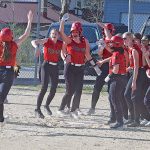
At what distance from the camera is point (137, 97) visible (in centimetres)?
1180

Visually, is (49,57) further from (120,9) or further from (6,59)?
(120,9)

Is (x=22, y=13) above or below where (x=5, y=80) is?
above

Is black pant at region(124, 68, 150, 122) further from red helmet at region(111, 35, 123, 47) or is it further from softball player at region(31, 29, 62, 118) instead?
softball player at region(31, 29, 62, 118)

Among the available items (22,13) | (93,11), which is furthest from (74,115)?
(93,11)

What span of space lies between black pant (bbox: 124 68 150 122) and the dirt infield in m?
0.43

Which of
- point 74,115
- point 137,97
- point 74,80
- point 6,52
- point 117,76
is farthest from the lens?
point 74,115

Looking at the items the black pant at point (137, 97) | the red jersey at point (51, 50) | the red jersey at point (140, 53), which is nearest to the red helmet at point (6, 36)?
the red jersey at point (51, 50)

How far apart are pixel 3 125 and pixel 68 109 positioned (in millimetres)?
2113

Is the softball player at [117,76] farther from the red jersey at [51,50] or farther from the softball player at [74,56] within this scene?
the red jersey at [51,50]

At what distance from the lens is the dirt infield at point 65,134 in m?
9.71

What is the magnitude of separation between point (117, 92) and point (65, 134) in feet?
4.59

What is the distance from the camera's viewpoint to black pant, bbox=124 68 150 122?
11789mm

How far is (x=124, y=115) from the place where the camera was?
12.4 m

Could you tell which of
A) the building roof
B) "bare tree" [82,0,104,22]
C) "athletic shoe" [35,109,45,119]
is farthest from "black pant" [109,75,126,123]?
"bare tree" [82,0,104,22]
